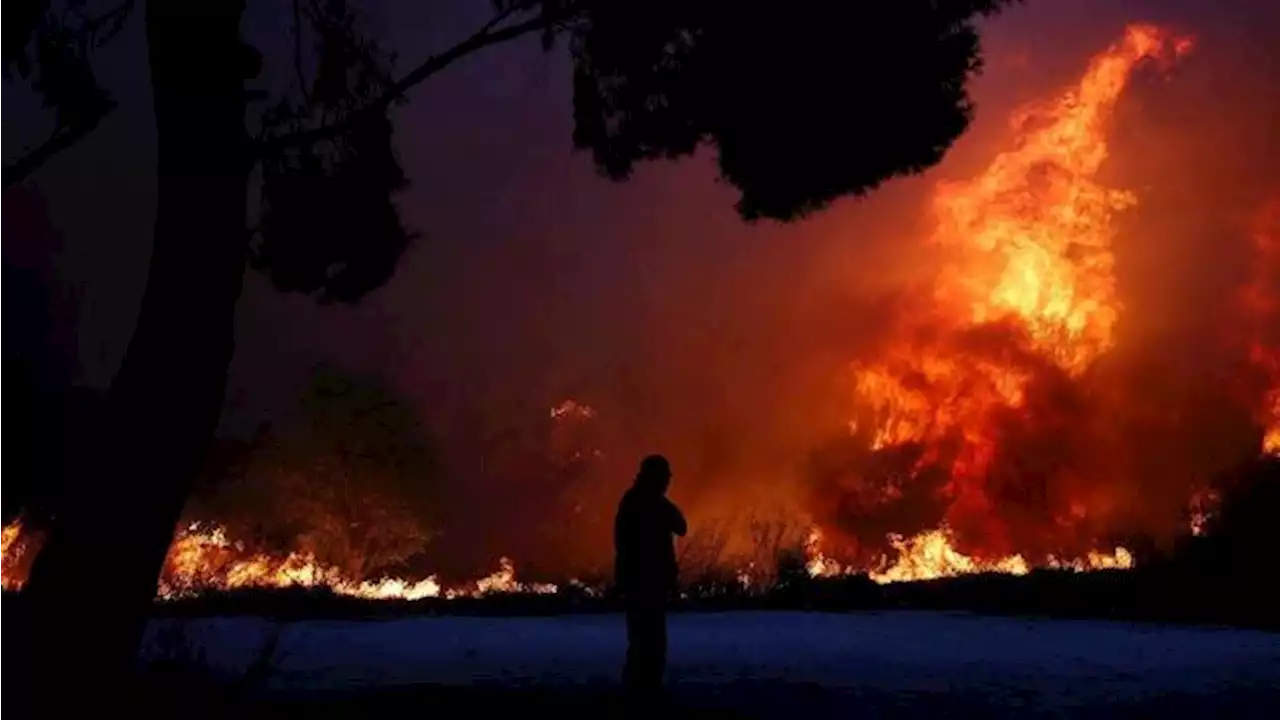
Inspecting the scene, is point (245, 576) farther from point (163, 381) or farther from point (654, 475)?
point (163, 381)

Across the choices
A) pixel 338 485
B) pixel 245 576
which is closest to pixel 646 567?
pixel 245 576

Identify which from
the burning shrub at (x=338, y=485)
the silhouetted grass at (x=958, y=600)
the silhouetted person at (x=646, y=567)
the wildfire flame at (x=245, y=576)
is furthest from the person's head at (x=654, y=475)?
the burning shrub at (x=338, y=485)

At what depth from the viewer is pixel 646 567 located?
920 centimetres

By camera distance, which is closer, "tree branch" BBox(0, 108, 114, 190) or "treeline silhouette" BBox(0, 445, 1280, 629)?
"tree branch" BBox(0, 108, 114, 190)

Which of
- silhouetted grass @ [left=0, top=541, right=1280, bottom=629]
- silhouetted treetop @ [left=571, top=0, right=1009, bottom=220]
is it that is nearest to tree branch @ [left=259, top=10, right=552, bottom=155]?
silhouetted treetop @ [left=571, top=0, right=1009, bottom=220]

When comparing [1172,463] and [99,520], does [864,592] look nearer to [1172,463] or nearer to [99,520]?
[99,520]

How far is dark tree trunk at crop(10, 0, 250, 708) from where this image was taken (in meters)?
7.33

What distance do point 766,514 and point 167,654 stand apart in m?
42.2

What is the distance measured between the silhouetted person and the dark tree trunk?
9.86 ft

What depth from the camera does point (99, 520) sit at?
752 centimetres

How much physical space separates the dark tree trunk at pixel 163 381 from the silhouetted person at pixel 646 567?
3005 mm

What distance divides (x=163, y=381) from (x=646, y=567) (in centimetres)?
353

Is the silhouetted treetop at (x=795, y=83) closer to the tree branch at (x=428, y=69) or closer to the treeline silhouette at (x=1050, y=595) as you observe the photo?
the tree branch at (x=428, y=69)

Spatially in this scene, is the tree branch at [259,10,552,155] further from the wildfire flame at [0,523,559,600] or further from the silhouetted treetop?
the wildfire flame at [0,523,559,600]
